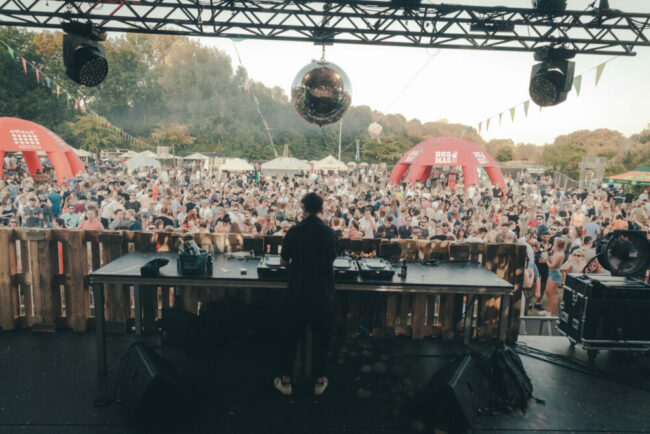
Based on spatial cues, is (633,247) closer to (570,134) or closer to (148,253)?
(148,253)

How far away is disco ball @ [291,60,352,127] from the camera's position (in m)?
4.53

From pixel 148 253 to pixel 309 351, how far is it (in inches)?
77.3

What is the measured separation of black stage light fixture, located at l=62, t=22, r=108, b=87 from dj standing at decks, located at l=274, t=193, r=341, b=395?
3.45m

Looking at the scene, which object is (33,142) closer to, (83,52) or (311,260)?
(83,52)

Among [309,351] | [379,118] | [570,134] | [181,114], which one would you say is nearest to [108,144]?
[181,114]

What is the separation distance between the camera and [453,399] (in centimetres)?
274

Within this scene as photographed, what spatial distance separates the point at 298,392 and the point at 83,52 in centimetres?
441

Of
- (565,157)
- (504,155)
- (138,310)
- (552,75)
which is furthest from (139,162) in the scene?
(504,155)

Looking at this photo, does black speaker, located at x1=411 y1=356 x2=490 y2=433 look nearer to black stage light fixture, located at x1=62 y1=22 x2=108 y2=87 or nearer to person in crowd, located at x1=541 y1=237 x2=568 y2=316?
person in crowd, located at x1=541 y1=237 x2=568 y2=316

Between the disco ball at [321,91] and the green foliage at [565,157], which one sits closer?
the disco ball at [321,91]

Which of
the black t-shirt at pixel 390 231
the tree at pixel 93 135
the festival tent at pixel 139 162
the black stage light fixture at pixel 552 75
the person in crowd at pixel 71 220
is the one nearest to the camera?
the black stage light fixture at pixel 552 75

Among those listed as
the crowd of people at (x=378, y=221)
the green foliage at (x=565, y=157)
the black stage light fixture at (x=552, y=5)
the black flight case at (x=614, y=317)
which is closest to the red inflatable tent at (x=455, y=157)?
the crowd of people at (x=378, y=221)

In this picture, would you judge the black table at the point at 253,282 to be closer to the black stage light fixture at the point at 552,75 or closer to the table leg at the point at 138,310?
the table leg at the point at 138,310

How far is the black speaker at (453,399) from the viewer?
274 cm
